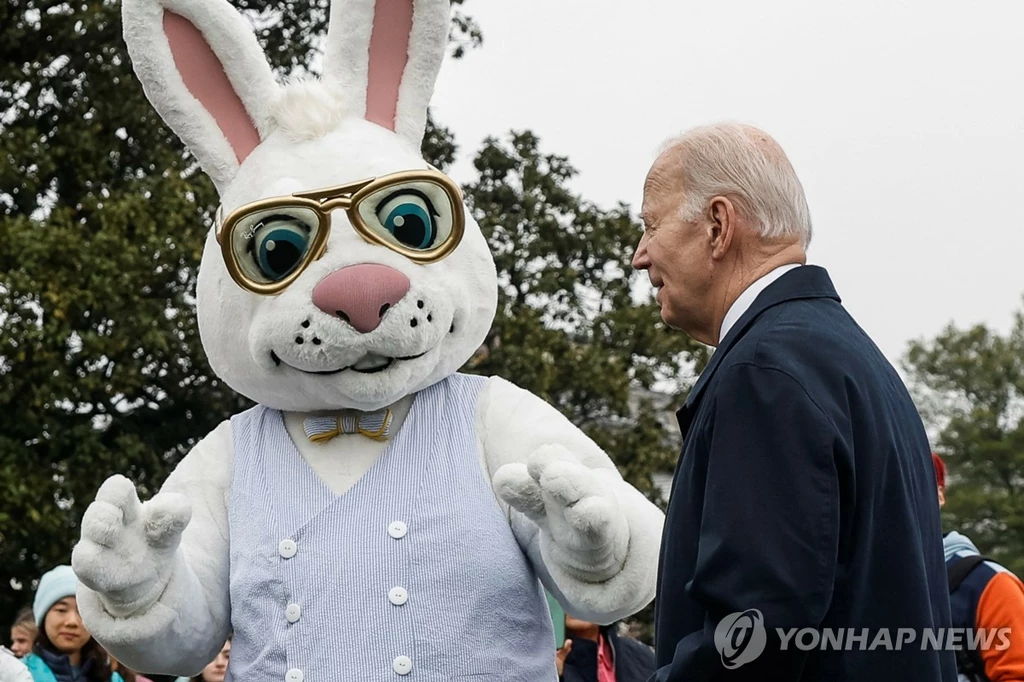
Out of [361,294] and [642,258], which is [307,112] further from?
[642,258]

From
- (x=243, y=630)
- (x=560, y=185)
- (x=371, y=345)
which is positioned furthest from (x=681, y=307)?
(x=560, y=185)

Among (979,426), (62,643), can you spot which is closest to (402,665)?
(62,643)

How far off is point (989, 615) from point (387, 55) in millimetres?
2665

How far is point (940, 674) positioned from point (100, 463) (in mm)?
10669

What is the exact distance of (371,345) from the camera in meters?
4.09

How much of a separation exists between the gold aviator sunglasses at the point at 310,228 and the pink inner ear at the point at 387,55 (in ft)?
1.48

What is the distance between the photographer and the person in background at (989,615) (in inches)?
185

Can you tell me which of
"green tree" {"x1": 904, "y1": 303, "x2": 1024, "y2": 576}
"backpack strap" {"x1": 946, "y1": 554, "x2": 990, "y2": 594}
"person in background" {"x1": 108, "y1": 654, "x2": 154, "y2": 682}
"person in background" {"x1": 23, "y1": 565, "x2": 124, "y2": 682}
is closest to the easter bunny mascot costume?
"backpack strap" {"x1": 946, "y1": 554, "x2": 990, "y2": 594}

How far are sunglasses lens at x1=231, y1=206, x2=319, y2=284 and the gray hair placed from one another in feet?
4.72

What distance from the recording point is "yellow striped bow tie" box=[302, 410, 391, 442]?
14.0 feet

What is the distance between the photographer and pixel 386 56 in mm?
4637

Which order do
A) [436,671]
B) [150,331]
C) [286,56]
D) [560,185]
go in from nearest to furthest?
1. [436,671]
2. [150,331]
3. [286,56]
4. [560,185]

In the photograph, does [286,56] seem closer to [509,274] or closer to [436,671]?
[509,274]

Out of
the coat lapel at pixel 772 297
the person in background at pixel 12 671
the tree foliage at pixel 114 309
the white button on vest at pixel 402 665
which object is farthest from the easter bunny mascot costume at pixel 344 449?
the tree foliage at pixel 114 309
